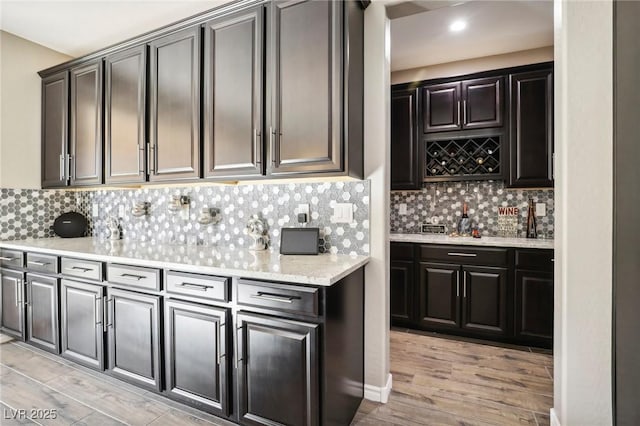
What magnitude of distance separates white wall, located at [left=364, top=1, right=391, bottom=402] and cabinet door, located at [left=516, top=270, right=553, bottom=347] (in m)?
1.51

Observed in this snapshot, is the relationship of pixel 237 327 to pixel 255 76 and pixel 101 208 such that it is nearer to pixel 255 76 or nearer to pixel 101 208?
pixel 255 76

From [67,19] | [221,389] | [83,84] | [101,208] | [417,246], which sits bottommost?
[221,389]

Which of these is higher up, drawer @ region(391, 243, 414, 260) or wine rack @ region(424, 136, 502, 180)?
wine rack @ region(424, 136, 502, 180)

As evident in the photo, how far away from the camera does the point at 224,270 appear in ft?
5.44

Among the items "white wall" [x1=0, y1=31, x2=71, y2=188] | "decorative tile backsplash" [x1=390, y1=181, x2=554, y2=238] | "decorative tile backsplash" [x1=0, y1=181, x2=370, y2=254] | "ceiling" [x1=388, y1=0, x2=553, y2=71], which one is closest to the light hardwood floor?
"decorative tile backsplash" [x1=0, y1=181, x2=370, y2=254]

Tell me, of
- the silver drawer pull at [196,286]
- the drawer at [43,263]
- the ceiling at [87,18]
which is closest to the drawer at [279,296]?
the silver drawer pull at [196,286]

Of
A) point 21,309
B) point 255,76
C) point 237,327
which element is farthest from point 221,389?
point 21,309

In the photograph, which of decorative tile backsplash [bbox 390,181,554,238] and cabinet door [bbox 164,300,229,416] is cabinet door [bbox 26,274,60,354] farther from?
decorative tile backsplash [bbox 390,181,554,238]

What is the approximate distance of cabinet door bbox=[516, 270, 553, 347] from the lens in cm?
269

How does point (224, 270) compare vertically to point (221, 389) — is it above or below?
above

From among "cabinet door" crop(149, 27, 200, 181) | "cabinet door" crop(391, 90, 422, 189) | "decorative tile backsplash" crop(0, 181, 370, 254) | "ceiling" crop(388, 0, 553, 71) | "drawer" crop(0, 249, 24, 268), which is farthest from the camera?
"cabinet door" crop(391, 90, 422, 189)

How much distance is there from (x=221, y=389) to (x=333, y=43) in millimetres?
1992

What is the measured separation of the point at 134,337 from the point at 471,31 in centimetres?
362

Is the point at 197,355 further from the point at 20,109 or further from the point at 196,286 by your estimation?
the point at 20,109
